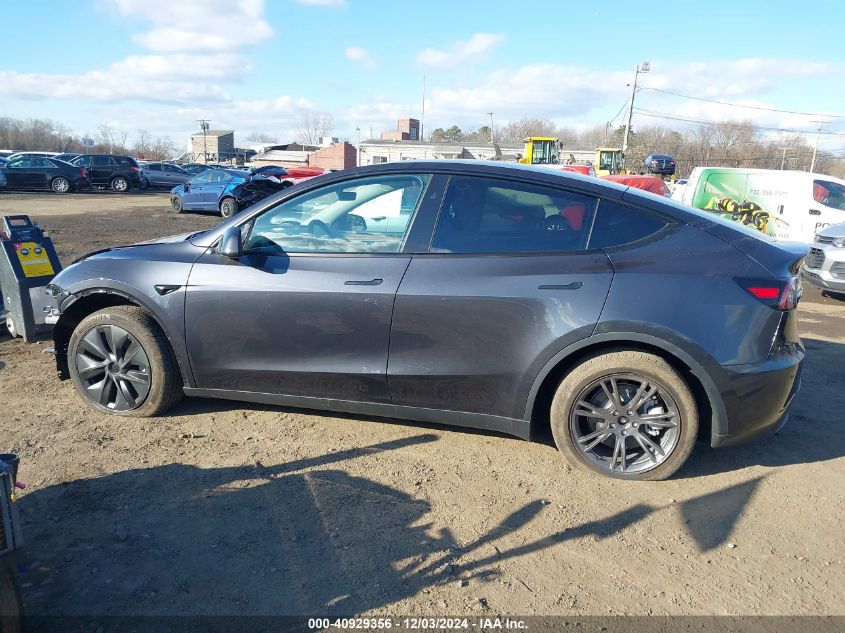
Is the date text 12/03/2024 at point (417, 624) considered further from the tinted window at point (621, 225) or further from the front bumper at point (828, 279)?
the front bumper at point (828, 279)

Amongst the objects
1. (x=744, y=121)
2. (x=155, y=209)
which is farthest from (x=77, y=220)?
(x=744, y=121)

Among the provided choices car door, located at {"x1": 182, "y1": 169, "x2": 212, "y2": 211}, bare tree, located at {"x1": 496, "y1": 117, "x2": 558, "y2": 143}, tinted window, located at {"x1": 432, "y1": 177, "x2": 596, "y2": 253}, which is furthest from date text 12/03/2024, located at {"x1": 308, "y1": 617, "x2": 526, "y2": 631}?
bare tree, located at {"x1": 496, "y1": 117, "x2": 558, "y2": 143}

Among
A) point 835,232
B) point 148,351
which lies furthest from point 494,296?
point 835,232

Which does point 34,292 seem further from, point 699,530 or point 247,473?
point 699,530

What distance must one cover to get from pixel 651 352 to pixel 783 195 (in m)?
10.7

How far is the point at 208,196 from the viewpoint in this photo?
19.9m

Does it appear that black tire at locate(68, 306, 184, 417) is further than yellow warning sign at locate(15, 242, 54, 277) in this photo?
No

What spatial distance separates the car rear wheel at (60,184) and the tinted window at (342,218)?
28.4 metres

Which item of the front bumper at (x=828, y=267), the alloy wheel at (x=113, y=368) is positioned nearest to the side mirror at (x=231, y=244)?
the alloy wheel at (x=113, y=368)

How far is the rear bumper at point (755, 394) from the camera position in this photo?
126 inches

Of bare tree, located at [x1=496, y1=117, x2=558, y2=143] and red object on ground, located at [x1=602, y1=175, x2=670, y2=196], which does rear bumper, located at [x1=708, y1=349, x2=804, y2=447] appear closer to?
red object on ground, located at [x1=602, y1=175, x2=670, y2=196]

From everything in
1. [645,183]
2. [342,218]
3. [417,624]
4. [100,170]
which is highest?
[645,183]

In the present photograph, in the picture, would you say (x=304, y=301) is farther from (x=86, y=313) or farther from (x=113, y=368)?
(x=86, y=313)

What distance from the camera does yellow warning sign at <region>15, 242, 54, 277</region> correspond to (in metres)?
5.62
